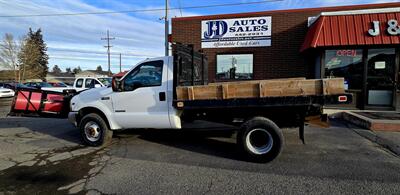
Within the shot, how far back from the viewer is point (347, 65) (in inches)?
411

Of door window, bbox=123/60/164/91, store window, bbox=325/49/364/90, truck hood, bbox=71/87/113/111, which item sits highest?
store window, bbox=325/49/364/90

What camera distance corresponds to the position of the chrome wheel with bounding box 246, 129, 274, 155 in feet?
16.9

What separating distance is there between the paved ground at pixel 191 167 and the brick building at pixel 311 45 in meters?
4.10

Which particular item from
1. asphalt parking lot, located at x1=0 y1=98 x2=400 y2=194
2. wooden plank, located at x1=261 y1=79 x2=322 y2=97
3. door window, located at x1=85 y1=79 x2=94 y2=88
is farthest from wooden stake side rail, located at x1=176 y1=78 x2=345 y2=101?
door window, located at x1=85 y1=79 x2=94 y2=88

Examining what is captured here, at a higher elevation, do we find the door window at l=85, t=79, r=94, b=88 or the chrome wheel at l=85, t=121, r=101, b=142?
the door window at l=85, t=79, r=94, b=88

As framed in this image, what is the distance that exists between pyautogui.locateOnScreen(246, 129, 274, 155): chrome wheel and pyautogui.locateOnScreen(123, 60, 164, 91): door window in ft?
7.66

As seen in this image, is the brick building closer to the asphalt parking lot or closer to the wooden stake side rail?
the asphalt parking lot

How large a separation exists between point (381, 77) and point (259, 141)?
7.64 m

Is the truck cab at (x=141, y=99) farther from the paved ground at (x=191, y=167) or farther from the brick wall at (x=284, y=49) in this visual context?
the brick wall at (x=284, y=49)

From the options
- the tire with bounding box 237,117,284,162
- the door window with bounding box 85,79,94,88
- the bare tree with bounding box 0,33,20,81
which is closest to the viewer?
the tire with bounding box 237,117,284,162

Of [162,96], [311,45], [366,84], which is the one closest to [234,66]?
[311,45]

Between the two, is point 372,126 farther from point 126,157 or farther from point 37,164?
point 37,164

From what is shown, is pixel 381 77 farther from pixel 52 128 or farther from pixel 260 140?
pixel 52 128

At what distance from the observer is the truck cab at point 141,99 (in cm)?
586
